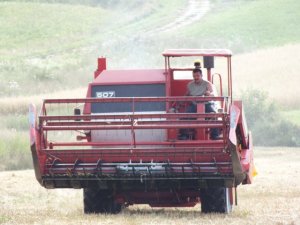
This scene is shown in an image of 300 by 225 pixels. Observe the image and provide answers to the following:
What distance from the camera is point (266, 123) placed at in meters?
45.7

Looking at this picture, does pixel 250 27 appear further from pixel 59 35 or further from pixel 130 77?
pixel 130 77

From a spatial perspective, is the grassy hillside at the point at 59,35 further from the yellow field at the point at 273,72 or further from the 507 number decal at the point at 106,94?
the 507 number decal at the point at 106,94

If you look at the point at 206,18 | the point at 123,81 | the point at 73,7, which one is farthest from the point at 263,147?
the point at 73,7

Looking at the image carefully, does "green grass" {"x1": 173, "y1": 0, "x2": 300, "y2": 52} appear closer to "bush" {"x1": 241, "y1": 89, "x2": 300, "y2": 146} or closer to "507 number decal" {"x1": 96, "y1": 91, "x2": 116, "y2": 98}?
"bush" {"x1": 241, "y1": 89, "x2": 300, "y2": 146}

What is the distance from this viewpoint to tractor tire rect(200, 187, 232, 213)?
63.5 feet

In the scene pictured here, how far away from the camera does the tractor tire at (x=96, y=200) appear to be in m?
19.7

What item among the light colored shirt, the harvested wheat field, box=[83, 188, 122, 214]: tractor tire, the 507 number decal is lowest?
the harvested wheat field

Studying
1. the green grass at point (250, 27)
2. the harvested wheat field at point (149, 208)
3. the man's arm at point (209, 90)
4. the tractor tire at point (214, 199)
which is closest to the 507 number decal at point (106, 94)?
the man's arm at point (209, 90)

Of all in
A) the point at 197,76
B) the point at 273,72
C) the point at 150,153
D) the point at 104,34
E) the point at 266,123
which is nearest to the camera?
the point at 150,153

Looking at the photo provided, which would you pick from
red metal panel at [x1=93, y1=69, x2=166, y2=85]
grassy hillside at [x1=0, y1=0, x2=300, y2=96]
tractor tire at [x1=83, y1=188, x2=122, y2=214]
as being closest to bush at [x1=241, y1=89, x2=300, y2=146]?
grassy hillside at [x1=0, y1=0, x2=300, y2=96]

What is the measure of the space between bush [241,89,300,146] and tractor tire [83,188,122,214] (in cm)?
2414

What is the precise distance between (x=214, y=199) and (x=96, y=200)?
5.89 ft

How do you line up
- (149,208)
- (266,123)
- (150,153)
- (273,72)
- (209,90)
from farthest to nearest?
(273,72) → (266,123) → (149,208) → (209,90) → (150,153)

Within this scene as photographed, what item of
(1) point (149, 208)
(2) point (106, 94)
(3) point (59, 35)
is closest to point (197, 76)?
(2) point (106, 94)
